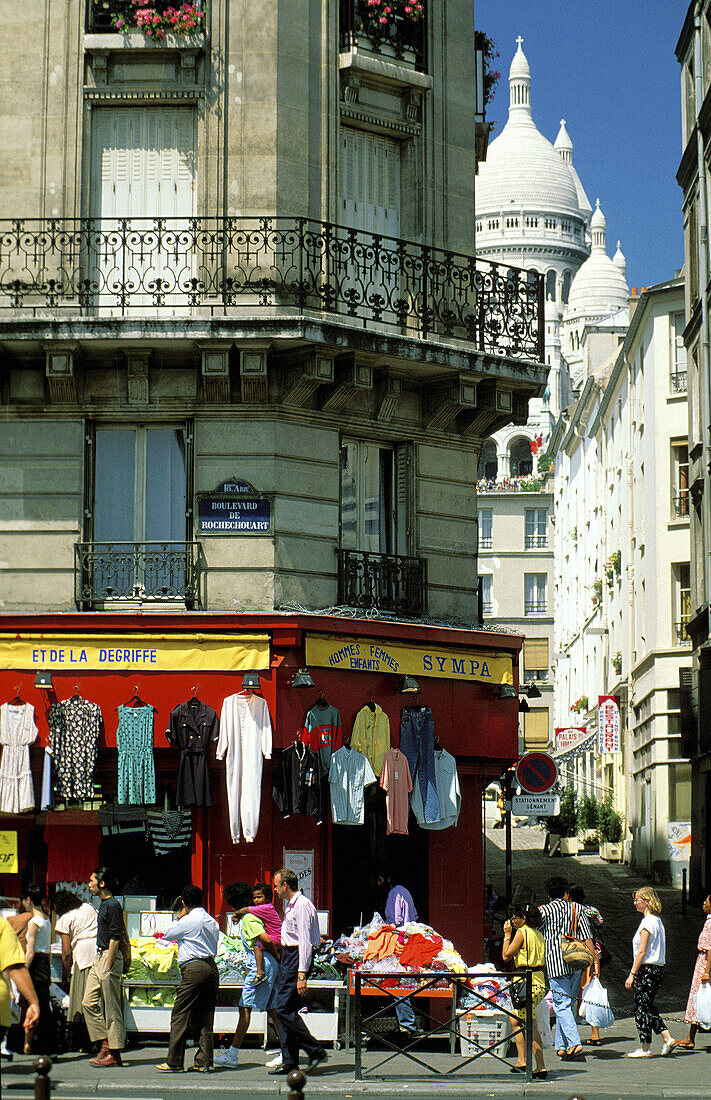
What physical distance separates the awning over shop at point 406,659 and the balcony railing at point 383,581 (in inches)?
23.7

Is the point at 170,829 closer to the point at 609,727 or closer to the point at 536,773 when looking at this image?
the point at 536,773

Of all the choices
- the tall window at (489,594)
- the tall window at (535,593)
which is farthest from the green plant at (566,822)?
the tall window at (535,593)

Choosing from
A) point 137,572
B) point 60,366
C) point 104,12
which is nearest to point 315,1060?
point 137,572

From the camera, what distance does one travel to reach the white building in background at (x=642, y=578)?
4128 cm

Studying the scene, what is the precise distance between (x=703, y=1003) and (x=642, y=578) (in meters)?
28.9

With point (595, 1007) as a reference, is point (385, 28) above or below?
above

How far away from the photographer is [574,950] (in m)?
16.8

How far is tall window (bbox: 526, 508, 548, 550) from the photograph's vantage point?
282 ft

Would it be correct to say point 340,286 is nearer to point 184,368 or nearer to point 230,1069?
point 184,368

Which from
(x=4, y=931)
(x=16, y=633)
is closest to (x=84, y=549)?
(x=16, y=633)

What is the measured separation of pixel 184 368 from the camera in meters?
19.6

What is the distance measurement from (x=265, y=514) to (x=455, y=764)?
3877 millimetres

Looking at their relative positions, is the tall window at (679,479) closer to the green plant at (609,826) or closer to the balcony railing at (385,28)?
the green plant at (609,826)

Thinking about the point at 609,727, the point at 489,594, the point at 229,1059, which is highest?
the point at 489,594
